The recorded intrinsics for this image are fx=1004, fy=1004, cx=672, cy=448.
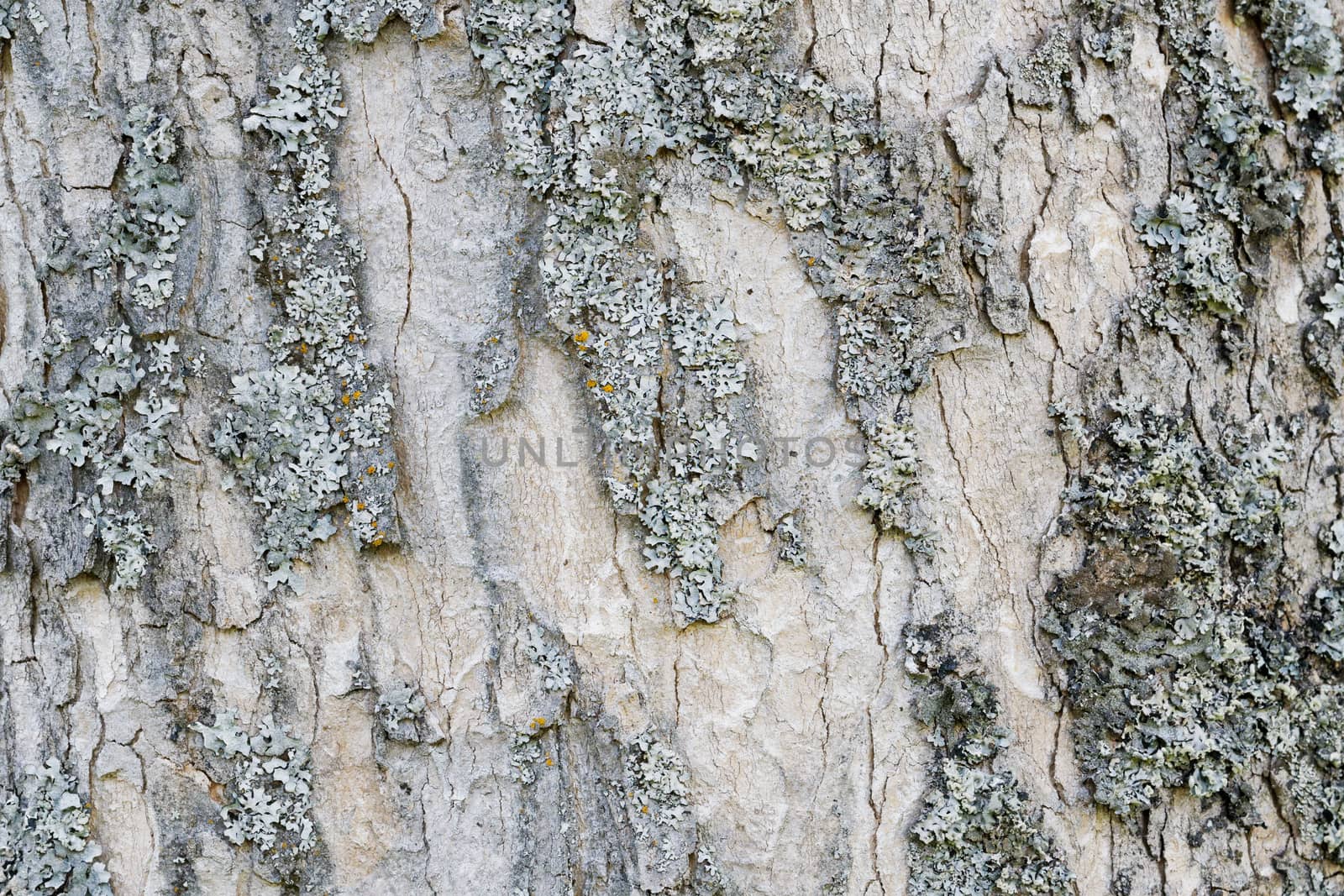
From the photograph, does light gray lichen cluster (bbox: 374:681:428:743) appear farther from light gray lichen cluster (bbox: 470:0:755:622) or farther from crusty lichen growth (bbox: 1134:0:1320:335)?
crusty lichen growth (bbox: 1134:0:1320:335)

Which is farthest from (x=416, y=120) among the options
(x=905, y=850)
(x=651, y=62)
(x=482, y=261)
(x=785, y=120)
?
(x=905, y=850)

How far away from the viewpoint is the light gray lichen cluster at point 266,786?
153 cm

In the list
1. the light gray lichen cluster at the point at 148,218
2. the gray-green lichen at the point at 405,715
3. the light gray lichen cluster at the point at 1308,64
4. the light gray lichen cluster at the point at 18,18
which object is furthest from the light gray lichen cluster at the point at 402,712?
the light gray lichen cluster at the point at 1308,64

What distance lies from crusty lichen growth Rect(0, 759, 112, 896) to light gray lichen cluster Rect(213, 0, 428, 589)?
460 millimetres

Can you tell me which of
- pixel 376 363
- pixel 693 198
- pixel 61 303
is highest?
pixel 693 198

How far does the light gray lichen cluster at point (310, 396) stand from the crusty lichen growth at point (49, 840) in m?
0.46

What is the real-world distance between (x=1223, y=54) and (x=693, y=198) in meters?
0.88

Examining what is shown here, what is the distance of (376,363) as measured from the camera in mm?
1519

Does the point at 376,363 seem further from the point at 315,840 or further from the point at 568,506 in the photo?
the point at 315,840

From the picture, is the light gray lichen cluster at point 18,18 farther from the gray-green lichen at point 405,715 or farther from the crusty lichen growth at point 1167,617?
the crusty lichen growth at point 1167,617

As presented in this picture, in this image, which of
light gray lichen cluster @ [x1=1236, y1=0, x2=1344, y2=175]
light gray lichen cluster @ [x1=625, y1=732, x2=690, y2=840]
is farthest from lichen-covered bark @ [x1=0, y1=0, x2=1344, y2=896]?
light gray lichen cluster @ [x1=1236, y1=0, x2=1344, y2=175]

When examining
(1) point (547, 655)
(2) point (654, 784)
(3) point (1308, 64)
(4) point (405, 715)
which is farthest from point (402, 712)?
→ (3) point (1308, 64)

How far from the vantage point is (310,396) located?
1.51m

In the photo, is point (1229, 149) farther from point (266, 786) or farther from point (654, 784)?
point (266, 786)
